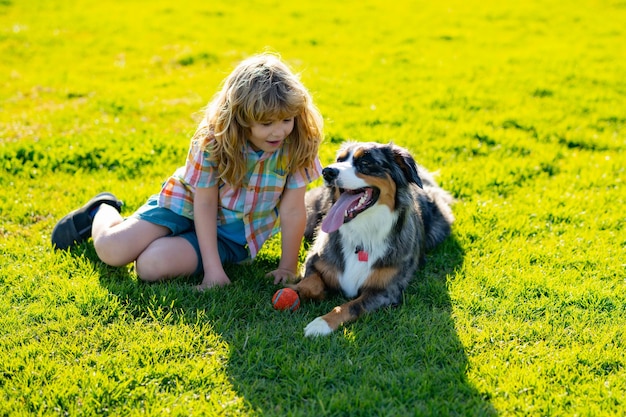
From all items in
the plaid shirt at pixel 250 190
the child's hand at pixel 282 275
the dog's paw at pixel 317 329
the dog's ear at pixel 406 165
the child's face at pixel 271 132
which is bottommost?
the child's hand at pixel 282 275

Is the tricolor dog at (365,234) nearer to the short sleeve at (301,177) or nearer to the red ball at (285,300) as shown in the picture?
the red ball at (285,300)

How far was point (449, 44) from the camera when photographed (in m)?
11.1

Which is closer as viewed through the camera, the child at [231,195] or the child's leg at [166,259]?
the child at [231,195]

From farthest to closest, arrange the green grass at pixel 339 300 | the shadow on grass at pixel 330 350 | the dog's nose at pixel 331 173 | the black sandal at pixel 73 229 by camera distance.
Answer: the black sandal at pixel 73 229 → the dog's nose at pixel 331 173 → the green grass at pixel 339 300 → the shadow on grass at pixel 330 350

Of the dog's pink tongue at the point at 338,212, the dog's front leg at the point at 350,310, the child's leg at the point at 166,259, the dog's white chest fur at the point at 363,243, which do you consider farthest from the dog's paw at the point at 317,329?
the child's leg at the point at 166,259

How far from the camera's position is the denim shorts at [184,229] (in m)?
4.70

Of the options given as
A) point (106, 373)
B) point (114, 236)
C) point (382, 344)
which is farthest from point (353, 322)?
point (114, 236)

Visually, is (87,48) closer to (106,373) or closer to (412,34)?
(412,34)

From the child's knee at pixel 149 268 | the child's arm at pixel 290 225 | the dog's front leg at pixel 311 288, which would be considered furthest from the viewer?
the child's arm at pixel 290 225

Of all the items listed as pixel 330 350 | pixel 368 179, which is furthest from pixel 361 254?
pixel 330 350

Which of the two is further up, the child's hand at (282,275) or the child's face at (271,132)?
the child's face at (271,132)

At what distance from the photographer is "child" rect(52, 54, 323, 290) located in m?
4.21

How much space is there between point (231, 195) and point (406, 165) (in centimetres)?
135

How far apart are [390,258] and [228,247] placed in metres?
1.30
